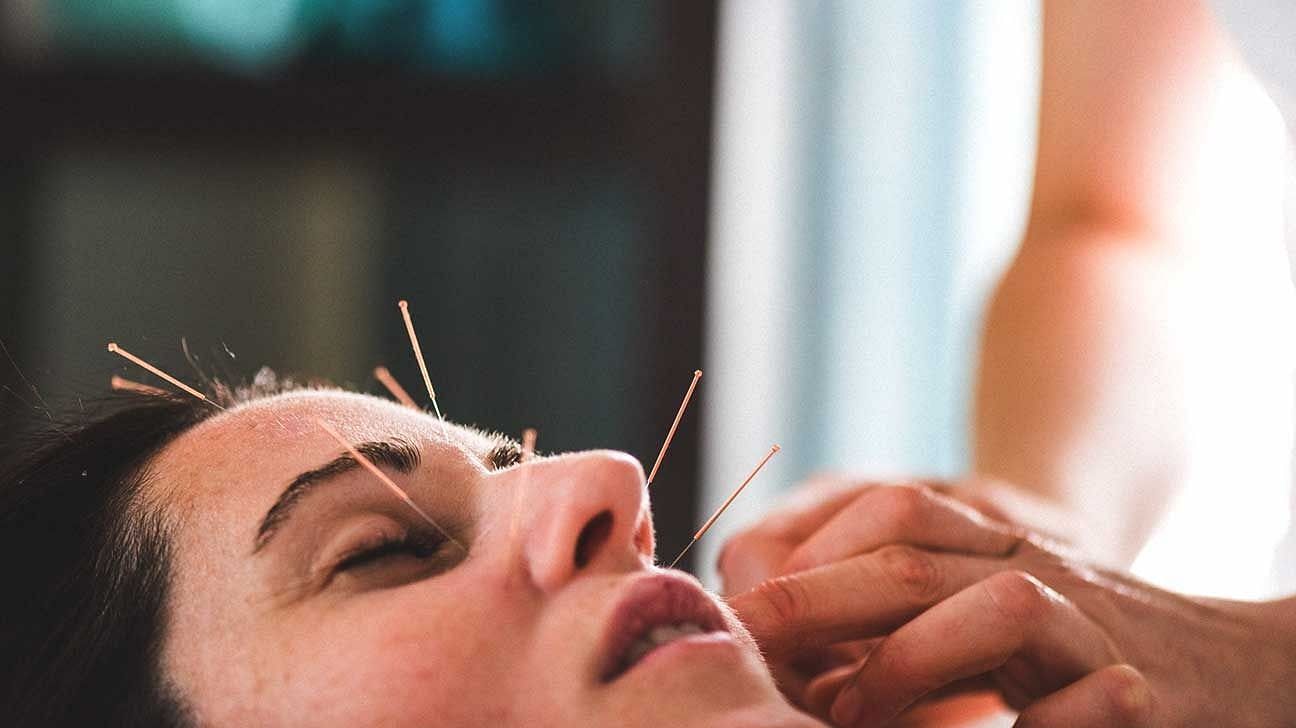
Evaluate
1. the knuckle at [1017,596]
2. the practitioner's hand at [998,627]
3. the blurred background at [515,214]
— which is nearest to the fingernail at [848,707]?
the practitioner's hand at [998,627]

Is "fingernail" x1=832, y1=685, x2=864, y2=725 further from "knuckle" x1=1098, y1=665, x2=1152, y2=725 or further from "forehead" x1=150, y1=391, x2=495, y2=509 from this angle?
"forehead" x1=150, y1=391, x2=495, y2=509

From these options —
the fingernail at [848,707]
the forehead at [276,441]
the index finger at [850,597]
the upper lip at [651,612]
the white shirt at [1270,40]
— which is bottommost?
the fingernail at [848,707]

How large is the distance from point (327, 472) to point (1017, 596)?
0.49m

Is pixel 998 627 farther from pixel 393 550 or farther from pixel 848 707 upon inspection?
pixel 393 550

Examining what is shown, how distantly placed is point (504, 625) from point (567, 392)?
93.8 inches

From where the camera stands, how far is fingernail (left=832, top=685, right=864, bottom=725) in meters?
0.93

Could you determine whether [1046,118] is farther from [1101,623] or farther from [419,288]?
[419,288]

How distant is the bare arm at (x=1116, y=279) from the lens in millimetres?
1661

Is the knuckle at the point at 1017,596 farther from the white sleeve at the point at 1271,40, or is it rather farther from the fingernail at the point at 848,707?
the white sleeve at the point at 1271,40

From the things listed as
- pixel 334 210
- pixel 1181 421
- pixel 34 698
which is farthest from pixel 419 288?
pixel 34 698

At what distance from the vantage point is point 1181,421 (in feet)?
5.65

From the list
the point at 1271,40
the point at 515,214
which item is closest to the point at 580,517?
the point at 1271,40

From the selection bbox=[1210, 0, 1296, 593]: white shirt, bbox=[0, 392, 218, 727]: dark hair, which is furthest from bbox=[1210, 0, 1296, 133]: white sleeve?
bbox=[0, 392, 218, 727]: dark hair

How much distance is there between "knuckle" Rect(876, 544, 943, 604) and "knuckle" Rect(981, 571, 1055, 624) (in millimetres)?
57
